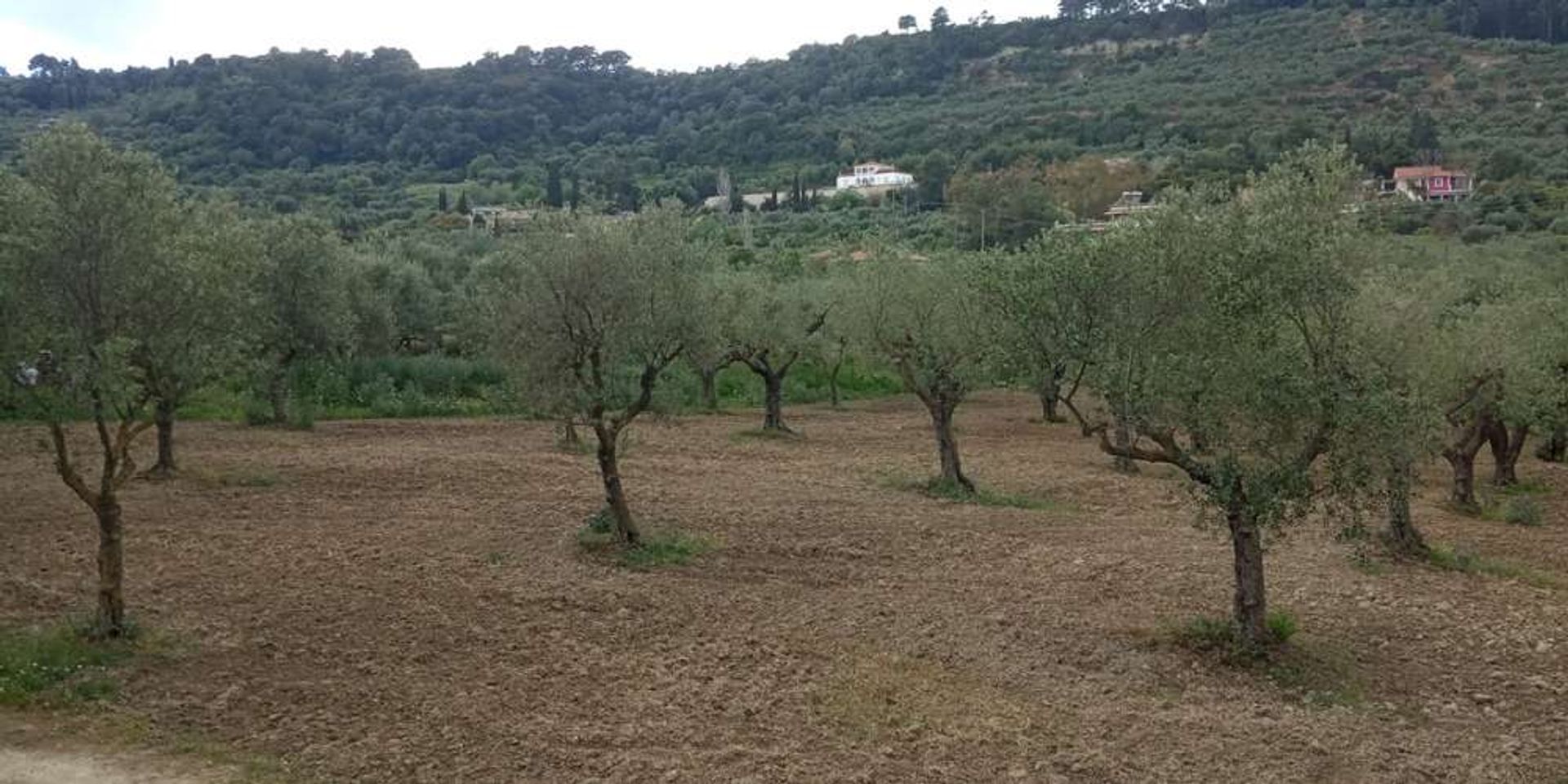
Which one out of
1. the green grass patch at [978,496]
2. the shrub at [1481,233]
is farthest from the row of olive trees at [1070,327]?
the shrub at [1481,233]

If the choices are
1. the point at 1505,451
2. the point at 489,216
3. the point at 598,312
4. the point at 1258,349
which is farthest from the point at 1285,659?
the point at 489,216

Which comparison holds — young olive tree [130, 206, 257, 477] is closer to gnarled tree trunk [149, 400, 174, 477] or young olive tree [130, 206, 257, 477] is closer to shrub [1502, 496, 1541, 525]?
gnarled tree trunk [149, 400, 174, 477]

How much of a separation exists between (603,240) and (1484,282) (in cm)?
2799

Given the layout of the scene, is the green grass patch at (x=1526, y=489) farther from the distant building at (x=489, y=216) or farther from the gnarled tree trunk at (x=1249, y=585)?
the distant building at (x=489, y=216)

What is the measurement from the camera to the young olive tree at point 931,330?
25.0 meters

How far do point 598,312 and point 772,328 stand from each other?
61.8ft

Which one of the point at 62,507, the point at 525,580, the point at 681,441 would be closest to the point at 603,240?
the point at 525,580

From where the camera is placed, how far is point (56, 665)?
12.1m

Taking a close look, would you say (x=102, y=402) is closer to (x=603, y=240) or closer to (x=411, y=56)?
(x=603, y=240)

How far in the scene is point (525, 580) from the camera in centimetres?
1628

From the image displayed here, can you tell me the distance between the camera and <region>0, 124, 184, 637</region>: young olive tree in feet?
Result: 41.3

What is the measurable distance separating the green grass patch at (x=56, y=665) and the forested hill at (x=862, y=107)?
207 feet

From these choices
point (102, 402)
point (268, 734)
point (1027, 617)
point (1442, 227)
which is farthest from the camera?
point (1442, 227)

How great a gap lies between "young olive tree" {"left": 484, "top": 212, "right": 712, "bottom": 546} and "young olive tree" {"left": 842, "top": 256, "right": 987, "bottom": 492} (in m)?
7.73
